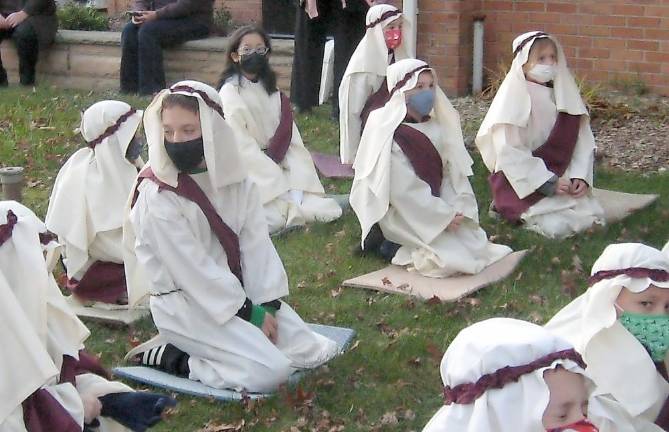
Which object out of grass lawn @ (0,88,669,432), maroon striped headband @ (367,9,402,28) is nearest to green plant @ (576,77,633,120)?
grass lawn @ (0,88,669,432)

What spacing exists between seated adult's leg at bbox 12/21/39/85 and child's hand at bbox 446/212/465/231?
7.24 m

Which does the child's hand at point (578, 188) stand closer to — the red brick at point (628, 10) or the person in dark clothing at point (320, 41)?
the person in dark clothing at point (320, 41)

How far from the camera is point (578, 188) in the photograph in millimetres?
7801

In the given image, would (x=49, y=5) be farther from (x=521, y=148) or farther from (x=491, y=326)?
(x=491, y=326)

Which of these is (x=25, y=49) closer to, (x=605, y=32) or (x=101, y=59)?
(x=101, y=59)

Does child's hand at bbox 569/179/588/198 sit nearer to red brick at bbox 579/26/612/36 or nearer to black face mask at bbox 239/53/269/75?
black face mask at bbox 239/53/269/75

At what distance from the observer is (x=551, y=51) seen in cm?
775

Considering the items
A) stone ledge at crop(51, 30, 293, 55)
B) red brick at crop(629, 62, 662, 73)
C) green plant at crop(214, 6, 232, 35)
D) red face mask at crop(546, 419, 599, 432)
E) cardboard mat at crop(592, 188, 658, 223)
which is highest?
red face mask at crop(546, 419, 599, 432)

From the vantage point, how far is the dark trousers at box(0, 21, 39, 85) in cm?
1270

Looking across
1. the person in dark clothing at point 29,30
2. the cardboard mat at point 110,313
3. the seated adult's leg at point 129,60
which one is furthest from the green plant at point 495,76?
the cardboard mat at point 110,313

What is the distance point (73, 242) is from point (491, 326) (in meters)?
3.72

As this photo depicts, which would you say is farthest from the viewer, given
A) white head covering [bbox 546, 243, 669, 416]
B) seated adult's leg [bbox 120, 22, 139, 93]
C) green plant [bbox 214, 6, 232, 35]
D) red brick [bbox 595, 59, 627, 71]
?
green plant [bbox 214, 6, 232, 35]

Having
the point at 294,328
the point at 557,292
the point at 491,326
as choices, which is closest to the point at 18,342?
the point at 491,326

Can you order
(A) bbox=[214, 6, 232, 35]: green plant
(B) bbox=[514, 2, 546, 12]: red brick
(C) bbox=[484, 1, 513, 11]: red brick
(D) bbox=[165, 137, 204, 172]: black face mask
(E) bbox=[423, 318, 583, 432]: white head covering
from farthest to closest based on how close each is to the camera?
(A) bbox=[214, 6, 232, 35]: green plant < (C) bbox=[484, 1, 513, 11]: red brick < (B) bbox=[514, 2, 546, 12]: red brick < (D) bbox=[165, 137, 204, 172]: black face mask < (E) bbox=[423, 318, 583, 432]: white head covering
